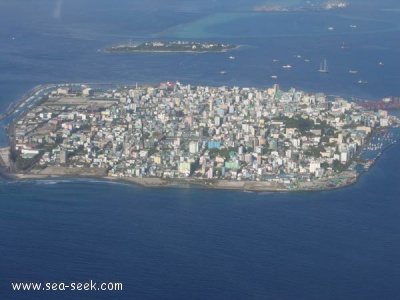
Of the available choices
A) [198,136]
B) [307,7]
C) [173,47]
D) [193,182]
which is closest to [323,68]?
[173,47]

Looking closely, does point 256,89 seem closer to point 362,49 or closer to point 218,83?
point 218,83

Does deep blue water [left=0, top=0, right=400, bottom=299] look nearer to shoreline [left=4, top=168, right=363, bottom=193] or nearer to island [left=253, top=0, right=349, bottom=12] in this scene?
shoreline [left=4, top=168, right=363, bottom=193]

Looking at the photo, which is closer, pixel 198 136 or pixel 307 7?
pixel 198 136

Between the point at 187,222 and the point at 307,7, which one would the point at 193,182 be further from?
the point at 307,7

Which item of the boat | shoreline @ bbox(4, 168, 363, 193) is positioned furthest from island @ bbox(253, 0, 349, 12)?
shoreline @ bbox(4, 168, 363, 193)

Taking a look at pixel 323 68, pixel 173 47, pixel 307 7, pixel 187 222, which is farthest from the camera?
pixel 307 7

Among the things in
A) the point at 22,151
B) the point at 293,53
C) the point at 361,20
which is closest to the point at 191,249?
the point at 22,151
